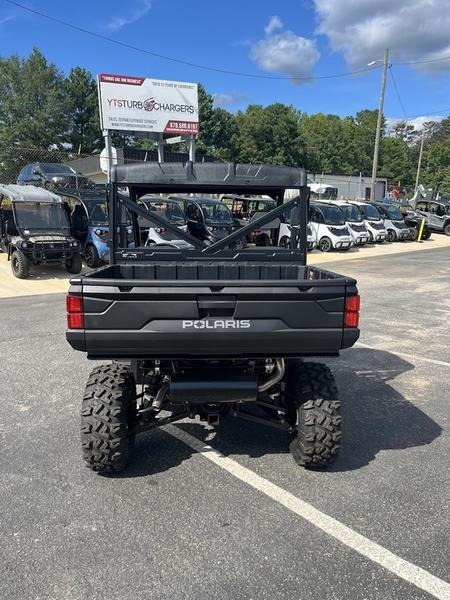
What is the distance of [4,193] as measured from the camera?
13461 millimetres

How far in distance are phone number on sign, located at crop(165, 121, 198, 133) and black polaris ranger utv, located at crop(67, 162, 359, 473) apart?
962 inches

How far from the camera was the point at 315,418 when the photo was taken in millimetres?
3406

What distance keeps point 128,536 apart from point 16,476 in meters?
1.09

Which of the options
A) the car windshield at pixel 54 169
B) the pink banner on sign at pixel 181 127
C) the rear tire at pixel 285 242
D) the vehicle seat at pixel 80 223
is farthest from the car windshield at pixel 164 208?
the pink banner on sign at pixel 181 127

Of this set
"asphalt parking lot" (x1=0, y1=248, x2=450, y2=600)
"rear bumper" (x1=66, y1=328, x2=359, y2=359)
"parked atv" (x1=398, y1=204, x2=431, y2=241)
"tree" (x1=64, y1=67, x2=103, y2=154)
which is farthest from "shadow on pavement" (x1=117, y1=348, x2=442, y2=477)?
"tree" (x1=64, y1=67, x2=103, y2=154)

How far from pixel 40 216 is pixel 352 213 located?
14055 mm

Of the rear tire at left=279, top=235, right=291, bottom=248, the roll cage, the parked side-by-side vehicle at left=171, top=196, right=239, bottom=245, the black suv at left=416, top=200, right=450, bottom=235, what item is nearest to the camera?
the roll cage

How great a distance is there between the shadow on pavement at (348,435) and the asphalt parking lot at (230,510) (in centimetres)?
2

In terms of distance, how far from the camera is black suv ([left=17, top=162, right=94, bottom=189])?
18797mm

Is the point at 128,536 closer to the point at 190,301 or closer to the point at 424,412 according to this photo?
the point at 190,301

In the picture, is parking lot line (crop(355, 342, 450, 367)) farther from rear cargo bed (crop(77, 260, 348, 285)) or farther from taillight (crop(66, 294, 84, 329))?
taillight (crop(66, 294, 84, 329))

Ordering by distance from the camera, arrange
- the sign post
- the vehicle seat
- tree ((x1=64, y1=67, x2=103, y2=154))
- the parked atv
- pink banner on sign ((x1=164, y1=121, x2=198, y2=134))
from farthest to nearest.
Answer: tree ((x1=64, y1=67, x2=103, y2=154)) < pink banner on sign ((x1=164, y1=121, x2=198, y2=134)) < the parked atv < the sign post < the vehicle seat

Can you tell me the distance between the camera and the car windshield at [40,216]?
43.2 feet

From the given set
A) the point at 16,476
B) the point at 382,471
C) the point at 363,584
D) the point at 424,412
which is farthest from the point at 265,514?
the point at 424,412
